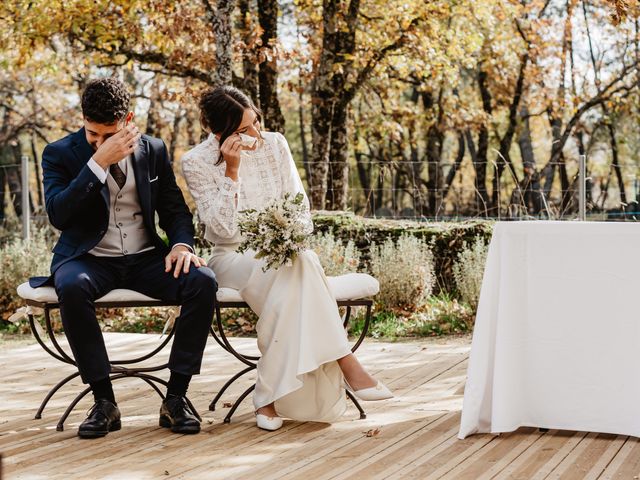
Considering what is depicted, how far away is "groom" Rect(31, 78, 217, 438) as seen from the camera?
376cm

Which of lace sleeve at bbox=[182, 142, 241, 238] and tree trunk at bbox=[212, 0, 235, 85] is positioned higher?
tree trunk at bbox=[212, 0, 235, 85]

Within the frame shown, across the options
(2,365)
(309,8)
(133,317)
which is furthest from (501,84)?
(2,365)

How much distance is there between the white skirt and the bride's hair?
676mm

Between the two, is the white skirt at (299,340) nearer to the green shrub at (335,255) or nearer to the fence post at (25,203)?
the green shrub at (335,255)

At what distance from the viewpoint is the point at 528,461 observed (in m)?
3.25

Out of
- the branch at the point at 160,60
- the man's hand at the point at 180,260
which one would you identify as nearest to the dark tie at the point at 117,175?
the man's hand at the point at 180,260

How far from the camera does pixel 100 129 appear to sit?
3.90m

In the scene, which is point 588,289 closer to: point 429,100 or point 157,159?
point 157,159

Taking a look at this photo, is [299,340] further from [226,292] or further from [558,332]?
[558,332]

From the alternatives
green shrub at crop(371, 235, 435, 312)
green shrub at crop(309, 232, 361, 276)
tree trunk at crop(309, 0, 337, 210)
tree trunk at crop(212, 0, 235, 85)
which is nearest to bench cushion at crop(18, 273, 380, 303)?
green shrub at crop(309, 232, 361, 276)

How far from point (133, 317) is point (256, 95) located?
4158 mm

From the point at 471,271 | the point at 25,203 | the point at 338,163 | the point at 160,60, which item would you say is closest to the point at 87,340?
the point at 471,271

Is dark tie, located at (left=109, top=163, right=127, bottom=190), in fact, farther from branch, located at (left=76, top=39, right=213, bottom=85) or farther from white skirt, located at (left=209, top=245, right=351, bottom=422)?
branch, located at (left=76, top=39, right=213, bottom=85)

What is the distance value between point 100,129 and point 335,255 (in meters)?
3.78
